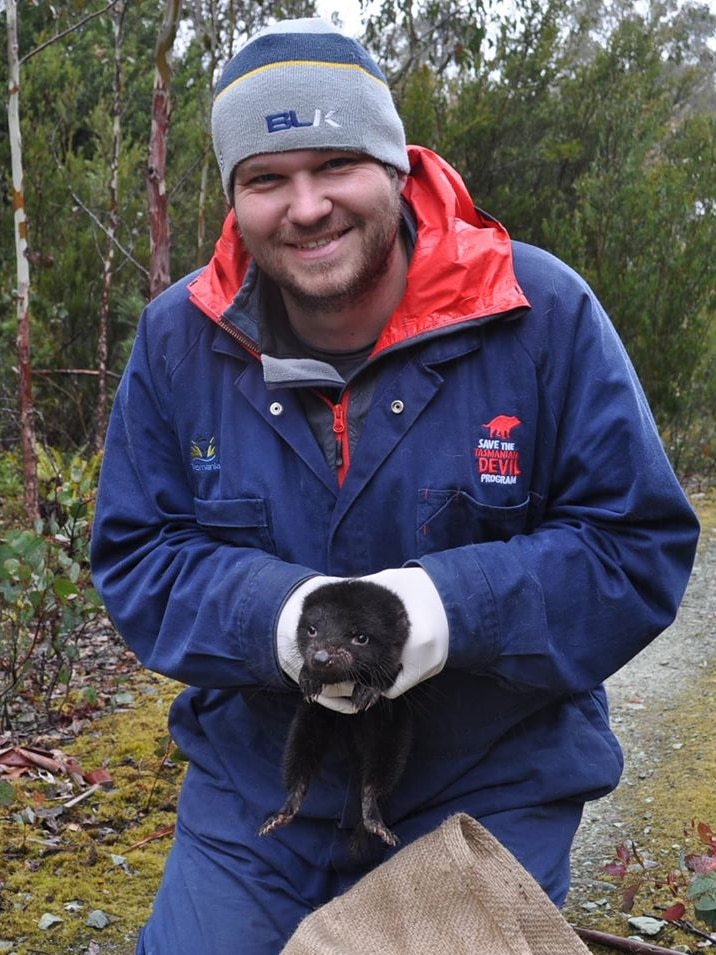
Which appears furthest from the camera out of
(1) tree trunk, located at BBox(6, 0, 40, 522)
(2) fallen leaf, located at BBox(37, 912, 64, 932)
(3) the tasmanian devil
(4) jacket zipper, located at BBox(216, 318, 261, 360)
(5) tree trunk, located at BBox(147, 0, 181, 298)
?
(1) tree trunk, located at BBox(6, 0, 40, 522)

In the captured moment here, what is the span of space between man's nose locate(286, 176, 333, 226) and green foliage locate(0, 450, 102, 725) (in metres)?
1.52

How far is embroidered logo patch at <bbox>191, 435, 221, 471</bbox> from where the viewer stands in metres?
2.51

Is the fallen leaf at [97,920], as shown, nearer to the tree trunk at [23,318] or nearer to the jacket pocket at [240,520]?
the jacket pocket at [240,520]

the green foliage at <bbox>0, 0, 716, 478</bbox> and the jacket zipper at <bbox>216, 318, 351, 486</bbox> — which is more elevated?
the green foliage at <bbox>0, 0, 716, 478</bbox>

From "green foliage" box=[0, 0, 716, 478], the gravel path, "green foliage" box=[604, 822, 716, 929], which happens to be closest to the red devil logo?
"green foliage" box=[604, 822, 716, 929]

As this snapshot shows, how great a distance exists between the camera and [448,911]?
216cm

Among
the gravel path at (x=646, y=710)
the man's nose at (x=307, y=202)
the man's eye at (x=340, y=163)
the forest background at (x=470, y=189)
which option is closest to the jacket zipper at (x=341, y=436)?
the man's nose at (x=307, y=202)

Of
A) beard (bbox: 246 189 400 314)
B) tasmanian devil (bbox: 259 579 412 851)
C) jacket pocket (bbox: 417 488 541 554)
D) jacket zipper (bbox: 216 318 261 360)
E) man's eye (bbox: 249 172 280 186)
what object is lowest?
tasmanian devil (bbox: 259 579 412 851)

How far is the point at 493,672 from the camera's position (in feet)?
7.38

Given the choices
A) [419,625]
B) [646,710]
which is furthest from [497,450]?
[646,710]

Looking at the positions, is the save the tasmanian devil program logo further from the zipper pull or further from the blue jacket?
the zipper pull

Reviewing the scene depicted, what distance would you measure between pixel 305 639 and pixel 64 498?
243cm

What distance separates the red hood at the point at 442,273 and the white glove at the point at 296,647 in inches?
21.4

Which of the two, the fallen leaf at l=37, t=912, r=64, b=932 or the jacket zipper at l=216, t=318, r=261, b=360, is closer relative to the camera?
the jacket zipper at l=216, t=318, r=261, b=360
